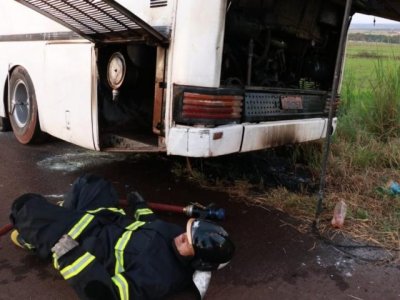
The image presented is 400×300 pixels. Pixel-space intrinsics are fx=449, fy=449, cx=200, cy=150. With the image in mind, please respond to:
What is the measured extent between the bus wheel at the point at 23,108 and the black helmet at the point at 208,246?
3.06 meters

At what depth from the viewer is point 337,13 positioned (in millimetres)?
→ 4688

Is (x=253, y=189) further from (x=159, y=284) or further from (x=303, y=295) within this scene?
(x=159, y=284)

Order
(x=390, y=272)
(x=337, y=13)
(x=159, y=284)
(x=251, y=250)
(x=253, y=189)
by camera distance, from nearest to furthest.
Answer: (x=159, y=284)
(x=390, y=272)
(x=251, y=250)
(x=253, y=189)
(x=337, y=13)

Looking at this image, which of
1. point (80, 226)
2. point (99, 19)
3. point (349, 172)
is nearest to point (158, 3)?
point (99, 19)

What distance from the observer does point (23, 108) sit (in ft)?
17.3

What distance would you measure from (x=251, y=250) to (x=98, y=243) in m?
1.06

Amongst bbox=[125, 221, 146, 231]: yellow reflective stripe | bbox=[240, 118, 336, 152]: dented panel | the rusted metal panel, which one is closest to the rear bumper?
bbox=[240, 118, 336, 152]: dented panel

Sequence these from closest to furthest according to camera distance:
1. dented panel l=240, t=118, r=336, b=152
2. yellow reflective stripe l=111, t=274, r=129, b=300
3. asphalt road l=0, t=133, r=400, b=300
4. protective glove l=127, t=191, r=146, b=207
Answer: yellow reflective stripe l=111, t=274, r=129, b=300, asphalt road l=0, t=133, r=400, b=300, protective glove l=127, t=191, r=146, b=207, dented panel l=240, t=118, r=336, b=152

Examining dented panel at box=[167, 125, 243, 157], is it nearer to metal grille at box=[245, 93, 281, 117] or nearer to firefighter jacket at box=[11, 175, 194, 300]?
metal grille at box=[245, 93, 281, 117]

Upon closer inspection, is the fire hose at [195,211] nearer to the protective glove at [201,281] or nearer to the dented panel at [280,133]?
the dented panel at [280,133]

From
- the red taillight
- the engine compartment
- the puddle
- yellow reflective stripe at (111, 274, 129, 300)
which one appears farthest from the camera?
the puddle

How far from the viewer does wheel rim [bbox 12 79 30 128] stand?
5.13 meters

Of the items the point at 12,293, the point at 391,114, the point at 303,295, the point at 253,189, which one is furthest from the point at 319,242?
the point at 391,114

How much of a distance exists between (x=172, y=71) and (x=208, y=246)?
4.32ft
